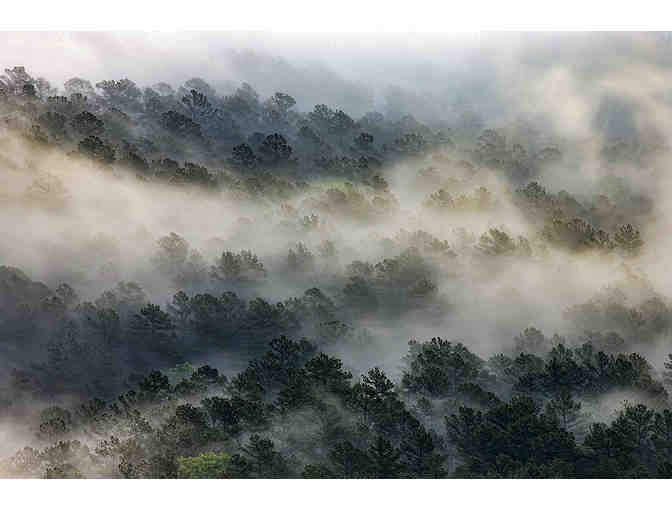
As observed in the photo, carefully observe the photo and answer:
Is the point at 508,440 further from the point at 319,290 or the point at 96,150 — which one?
the point at 96,150

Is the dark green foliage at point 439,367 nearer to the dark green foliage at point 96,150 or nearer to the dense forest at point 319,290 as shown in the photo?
the dense forest at point 319,290

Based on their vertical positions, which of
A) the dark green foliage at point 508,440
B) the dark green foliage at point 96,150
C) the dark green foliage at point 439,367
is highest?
the dark green foliage at point 96,150

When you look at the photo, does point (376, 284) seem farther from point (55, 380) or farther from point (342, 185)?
point (55, 380)

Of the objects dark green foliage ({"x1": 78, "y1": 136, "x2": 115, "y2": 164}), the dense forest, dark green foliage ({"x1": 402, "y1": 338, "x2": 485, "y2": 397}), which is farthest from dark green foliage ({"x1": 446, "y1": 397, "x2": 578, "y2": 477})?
dark green foliage ({"x1": 78, "y1": 136, "x2": 115, "y2": 164})

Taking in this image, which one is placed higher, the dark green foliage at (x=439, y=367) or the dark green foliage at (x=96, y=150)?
the dark green foliage at (x=96, y=150)

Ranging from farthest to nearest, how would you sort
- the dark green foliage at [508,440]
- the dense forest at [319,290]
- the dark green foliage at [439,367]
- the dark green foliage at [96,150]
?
the dark green foliage at [96,150] → the dark green foliage at [439,367] → the dense forest at [319,290] → the dark green foliage at [508,440]

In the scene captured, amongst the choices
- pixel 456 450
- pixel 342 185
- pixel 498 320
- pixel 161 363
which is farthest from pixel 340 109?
pixel 456 450

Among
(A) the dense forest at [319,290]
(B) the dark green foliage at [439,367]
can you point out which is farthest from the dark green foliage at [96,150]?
(B) the dark green foliage at [439,367]
